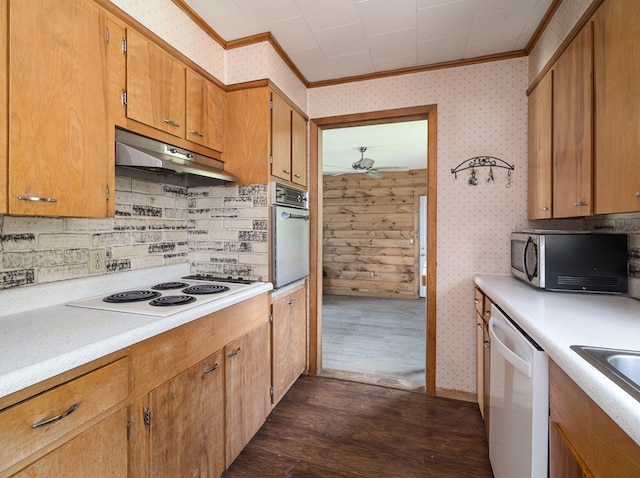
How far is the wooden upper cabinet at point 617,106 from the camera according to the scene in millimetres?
1110

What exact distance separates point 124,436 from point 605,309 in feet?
6.26

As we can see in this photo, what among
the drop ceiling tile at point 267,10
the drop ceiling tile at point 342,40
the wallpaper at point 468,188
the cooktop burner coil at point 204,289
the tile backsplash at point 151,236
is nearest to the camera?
the tile backsplash at point 151,236

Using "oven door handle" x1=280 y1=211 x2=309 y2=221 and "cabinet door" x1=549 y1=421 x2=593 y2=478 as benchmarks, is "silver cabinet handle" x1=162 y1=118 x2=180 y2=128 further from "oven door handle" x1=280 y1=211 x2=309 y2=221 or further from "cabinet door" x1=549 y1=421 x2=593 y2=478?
"cabinet door" x1=549 y1=421 x2=593 y2=478

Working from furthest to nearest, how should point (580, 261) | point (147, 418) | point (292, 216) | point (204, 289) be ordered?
point (292, 216), point (204, 289), point (580, 261), point (147, 418)

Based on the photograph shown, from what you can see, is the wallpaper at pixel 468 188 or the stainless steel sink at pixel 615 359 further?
the wallpaper at pixel 468 188

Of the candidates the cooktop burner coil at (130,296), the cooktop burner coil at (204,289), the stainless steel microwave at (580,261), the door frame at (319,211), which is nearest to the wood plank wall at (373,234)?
the door frame at (319,211)

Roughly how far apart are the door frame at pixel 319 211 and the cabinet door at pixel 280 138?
0.43 metres

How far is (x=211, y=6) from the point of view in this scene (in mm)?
1806

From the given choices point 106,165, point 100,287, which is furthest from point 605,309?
point 100,287

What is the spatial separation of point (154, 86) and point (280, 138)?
85 centimetres

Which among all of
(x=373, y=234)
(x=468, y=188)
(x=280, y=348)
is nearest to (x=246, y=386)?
(x=280, y=348)

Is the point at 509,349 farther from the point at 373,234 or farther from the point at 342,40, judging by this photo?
the point at 373,234

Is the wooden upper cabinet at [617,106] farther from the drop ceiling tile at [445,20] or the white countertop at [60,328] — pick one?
the white countertop at [60,328]

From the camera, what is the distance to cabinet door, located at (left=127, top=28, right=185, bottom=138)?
1479mm
